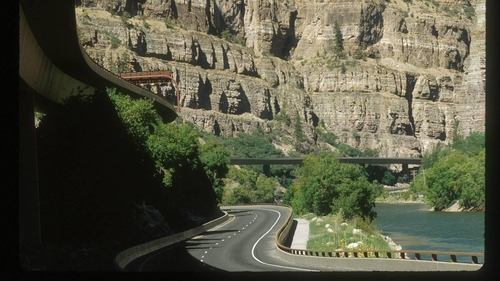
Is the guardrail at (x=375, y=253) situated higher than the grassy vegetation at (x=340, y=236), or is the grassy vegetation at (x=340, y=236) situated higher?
the guardrail at (x=375, y=253)

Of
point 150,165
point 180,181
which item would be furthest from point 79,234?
point 180,181

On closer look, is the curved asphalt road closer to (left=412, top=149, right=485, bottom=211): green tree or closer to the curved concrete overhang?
the curved concrete overhang

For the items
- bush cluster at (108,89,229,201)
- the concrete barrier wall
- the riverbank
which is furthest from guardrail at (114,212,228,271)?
the riverbank

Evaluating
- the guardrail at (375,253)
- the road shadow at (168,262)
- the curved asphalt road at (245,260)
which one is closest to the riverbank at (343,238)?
the guardrail at (375,253)

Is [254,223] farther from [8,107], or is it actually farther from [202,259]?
[8,107]

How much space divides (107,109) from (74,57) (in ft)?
31.5

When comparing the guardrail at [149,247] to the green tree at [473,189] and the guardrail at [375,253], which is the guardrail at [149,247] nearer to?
the guardrail at [375,253]

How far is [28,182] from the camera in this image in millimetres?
30531

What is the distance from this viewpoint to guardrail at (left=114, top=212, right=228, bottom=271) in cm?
3726

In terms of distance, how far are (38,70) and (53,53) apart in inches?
32.9

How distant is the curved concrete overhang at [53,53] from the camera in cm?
2234

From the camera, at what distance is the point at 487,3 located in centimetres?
1234

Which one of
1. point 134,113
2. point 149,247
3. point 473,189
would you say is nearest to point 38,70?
point 149,247

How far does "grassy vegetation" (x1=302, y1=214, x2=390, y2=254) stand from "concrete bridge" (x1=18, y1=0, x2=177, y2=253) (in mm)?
26778
